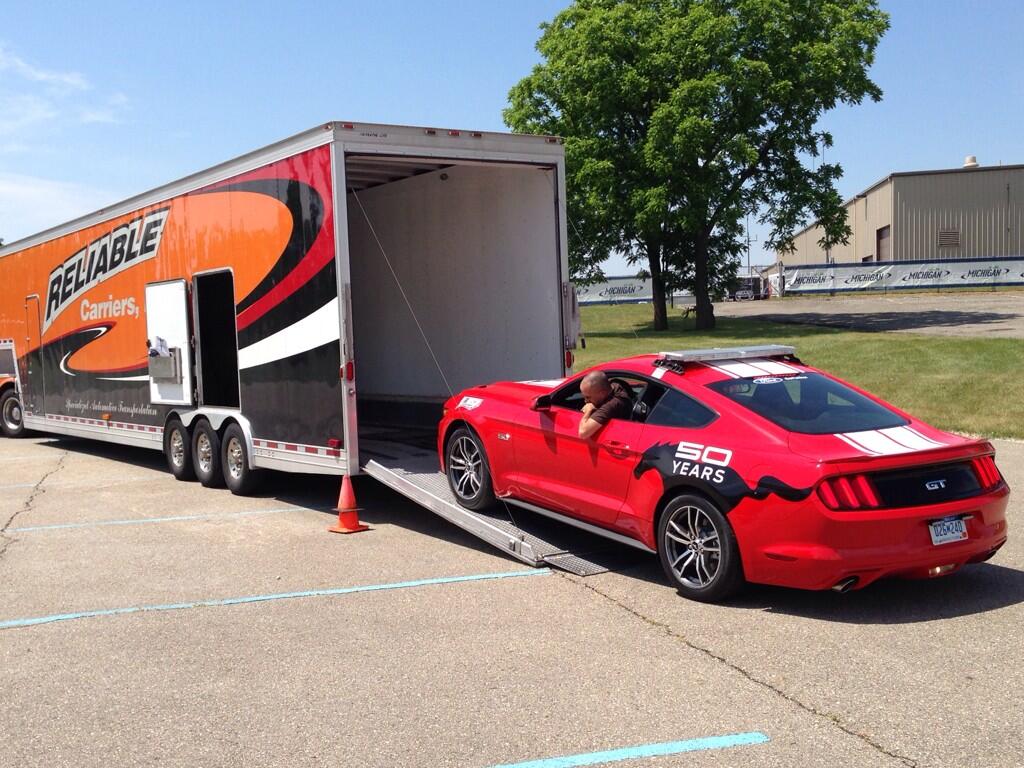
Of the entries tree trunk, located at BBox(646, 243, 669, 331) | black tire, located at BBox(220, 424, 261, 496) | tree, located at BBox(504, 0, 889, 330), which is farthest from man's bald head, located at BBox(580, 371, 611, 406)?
tree trunk, located at BBox(646, 243, 669, 331)

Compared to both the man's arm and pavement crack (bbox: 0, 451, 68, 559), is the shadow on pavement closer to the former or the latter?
the man's arm

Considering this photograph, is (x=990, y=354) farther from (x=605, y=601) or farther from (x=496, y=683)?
(x=496, y=683)

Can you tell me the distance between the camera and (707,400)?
22.0 feet

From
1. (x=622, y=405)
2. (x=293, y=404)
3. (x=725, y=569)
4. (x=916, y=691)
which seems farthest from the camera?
(x=293, y=404)

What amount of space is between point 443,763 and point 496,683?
95cm

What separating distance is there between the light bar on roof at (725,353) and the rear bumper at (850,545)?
1.43 metres

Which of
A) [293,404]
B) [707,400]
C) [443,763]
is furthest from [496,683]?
[293,404]

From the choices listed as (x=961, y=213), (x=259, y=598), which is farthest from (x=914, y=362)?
(x=961, y=213)

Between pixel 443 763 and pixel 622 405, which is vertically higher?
pixel 622 405

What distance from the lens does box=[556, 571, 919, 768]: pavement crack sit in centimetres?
428

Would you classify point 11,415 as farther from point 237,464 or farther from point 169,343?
point 237,464

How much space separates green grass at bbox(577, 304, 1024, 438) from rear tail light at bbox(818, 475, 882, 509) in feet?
29.6

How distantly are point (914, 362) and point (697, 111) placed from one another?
14.5 meters

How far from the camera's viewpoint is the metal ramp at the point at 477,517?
299 inches
